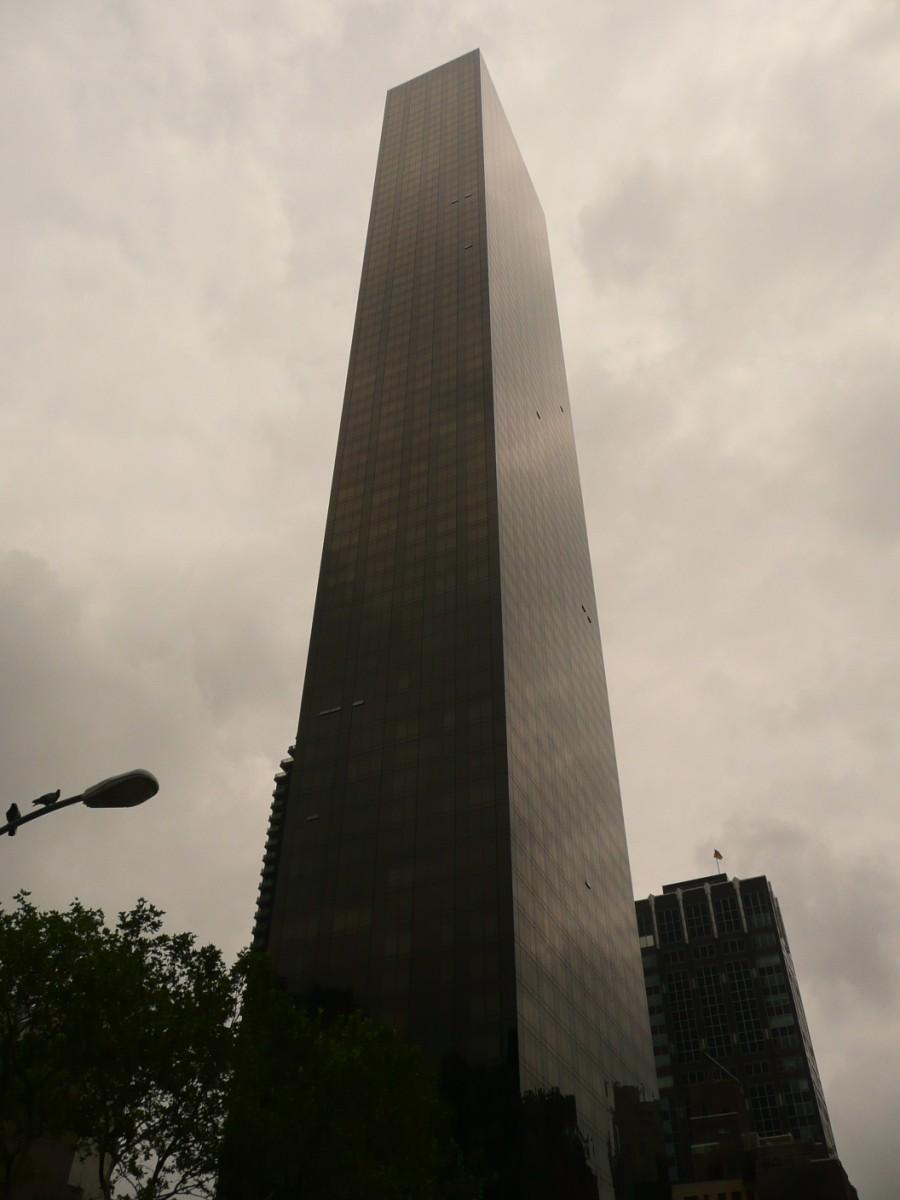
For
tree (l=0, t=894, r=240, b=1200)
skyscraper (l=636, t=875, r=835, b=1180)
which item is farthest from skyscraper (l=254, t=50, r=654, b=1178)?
skyscraper (l=636, t=875, r=835, b=1180)

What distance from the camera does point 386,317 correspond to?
148 metres

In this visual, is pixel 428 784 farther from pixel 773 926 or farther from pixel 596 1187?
pixel 773 926

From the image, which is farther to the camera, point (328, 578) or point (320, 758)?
point (328, 578)

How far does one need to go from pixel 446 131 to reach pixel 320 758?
416 feet

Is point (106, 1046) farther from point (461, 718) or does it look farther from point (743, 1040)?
point (743, 1040)

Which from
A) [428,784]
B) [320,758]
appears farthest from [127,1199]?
[320,758]

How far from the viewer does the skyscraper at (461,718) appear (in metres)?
83.8

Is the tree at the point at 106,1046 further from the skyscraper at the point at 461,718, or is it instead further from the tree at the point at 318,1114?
the skyscraper at the point at 461,718

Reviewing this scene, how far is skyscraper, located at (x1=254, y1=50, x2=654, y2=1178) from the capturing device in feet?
275

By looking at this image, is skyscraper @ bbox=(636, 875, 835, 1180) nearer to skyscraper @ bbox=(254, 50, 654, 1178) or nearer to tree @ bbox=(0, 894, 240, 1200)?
skyscraper @ bbox=(254, 50, 654, 1178)

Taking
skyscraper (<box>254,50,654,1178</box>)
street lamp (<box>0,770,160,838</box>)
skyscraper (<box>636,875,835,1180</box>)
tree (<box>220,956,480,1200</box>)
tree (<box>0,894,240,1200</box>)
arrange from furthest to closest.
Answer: skyscraper (<box>636,875,835,1180</box>) → skyscraper (<box>254,50,654,1178</box>) → tree (<box>220,956,480,1200</box>) → tree (<box>0,894,240,1200</box>) → street lamp (<box>0,770,160,838</box>)

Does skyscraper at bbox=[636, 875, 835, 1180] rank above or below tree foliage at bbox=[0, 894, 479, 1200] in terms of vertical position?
above

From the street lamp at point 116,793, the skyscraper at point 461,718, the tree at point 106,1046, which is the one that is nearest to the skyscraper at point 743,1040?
the skyscraper at point 461,718

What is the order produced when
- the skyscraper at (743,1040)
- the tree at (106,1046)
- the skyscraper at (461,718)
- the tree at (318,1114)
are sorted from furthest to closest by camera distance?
1. the skyscraper at (743,1040)
2. the skyscraper at (461,718)
3. the tree at (318,1114)
4. the tree at (106,1046)
